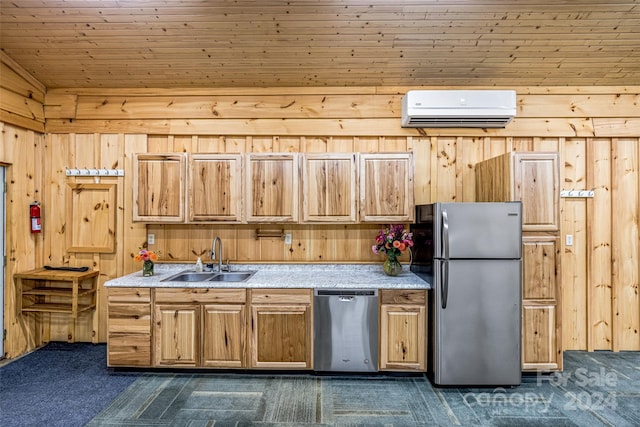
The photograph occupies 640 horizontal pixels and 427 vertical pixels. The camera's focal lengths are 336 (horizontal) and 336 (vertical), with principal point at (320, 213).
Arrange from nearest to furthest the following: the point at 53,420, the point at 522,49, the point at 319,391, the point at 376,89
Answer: the point at 53,420 → the point at 319,391 → the point at 522,49 → the point at 376,89

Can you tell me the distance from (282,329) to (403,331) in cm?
107

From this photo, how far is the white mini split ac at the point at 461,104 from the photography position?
3.36m

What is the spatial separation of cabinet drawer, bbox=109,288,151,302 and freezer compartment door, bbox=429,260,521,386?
260cm

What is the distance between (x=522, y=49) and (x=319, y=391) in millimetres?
3611

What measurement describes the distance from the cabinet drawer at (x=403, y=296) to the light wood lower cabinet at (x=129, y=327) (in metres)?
2.11

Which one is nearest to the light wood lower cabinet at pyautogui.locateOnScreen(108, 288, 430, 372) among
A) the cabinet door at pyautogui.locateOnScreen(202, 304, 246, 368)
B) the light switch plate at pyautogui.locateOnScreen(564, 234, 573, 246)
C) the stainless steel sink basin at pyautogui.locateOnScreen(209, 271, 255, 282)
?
the cabinet door at pyautogui.locateOnScreen(202, 304, 246, 368)

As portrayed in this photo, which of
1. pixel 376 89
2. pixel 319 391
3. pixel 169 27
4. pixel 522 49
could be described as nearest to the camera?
pixel 319 391

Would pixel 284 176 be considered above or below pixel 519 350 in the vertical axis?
above

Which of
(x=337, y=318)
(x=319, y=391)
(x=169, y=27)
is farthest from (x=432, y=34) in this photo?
(x=319, y=391)

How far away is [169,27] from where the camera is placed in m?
2.97

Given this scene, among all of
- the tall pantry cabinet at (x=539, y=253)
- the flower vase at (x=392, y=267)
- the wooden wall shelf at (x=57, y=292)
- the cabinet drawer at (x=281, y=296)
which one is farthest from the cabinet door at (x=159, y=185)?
the tall pantry cabinet at (x=539, y=253)

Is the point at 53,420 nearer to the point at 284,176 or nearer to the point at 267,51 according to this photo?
the point at 284,176

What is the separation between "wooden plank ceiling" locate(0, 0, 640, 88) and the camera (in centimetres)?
281

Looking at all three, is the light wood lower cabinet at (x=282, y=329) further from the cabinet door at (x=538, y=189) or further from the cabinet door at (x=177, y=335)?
the cabinet door at (x=538, y=189)
